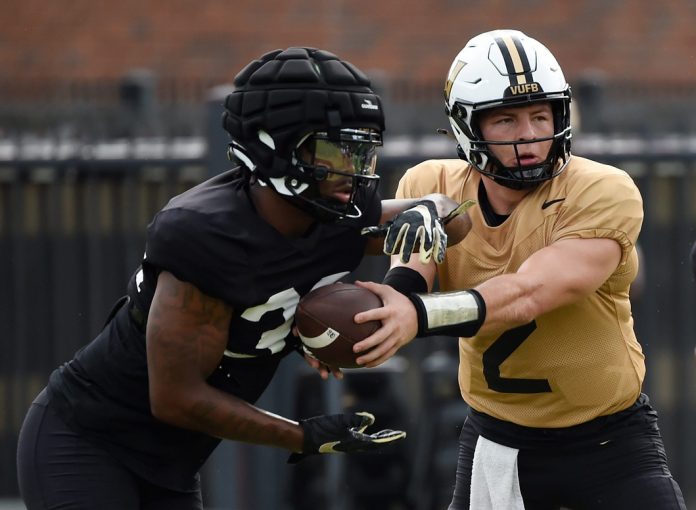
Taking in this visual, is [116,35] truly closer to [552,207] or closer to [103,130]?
[103,130]

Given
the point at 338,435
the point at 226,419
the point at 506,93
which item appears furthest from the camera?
the point at 506,93

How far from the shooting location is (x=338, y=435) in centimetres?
382

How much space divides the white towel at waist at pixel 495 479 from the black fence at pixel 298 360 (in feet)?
6.87

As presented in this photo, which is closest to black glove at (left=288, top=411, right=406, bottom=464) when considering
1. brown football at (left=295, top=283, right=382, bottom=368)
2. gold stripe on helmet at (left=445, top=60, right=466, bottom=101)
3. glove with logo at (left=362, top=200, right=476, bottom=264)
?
brown football at (left=295, top=283, right=382, bottom=368)

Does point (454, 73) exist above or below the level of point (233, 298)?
above

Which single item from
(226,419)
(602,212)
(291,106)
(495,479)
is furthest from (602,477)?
(291,106)

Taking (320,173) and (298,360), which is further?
(298,360)

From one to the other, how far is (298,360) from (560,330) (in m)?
2.38

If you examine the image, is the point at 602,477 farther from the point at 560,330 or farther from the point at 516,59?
the point at 516,59

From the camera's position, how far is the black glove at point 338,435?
12.5ft

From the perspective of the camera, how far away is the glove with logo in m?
3.68

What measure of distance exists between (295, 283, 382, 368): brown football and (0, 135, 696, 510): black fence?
253 cm

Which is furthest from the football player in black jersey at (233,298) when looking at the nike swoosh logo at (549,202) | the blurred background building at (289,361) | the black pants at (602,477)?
the blurred background building at (289,361)

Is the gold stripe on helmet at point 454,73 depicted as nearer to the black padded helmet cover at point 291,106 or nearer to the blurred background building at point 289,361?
the black padded helmet cover at point 291,106
